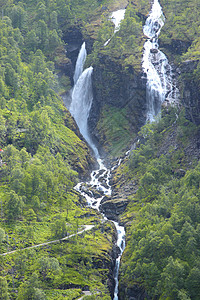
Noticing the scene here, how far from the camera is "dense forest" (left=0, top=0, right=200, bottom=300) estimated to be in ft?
287

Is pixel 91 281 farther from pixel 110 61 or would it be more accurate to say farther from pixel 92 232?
pixel 110 61

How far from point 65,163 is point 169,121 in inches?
1296

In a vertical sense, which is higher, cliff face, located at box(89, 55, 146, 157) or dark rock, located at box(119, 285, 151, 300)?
cliff face, located at box(89, 55, 146, 157)

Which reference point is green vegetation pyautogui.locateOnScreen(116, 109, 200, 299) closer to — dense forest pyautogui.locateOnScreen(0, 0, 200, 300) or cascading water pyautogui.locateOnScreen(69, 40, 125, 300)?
dense forest pyautogui.locateOnScreen(0, 0, 200, 300)

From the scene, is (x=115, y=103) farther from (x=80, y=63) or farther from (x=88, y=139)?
(x=80, y=63)

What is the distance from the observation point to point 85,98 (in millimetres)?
166375

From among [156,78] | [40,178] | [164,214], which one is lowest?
[164,214]

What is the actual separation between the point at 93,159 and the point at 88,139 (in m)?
17.1

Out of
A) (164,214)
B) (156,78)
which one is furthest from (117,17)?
(164,214)

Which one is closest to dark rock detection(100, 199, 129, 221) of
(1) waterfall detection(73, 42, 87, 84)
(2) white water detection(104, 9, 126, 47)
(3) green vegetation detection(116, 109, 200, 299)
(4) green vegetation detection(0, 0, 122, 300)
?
(3) green vegetation detection(116, 109, 200, 299)

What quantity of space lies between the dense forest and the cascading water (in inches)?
89.8

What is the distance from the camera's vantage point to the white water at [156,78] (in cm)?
14512

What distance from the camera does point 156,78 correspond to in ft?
489

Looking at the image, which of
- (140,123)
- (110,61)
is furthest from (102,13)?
(140,123)
